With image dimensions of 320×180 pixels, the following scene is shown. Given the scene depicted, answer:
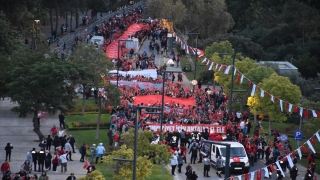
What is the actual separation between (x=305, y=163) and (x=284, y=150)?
4.91 ft

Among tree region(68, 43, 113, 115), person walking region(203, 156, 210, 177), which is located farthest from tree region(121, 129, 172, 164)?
tree region(68, 43, 113, 115)

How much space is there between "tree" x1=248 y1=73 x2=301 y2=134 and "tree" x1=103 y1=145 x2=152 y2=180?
60.9 feet

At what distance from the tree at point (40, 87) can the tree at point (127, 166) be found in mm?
13839

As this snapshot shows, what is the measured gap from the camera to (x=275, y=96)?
58.2 metres

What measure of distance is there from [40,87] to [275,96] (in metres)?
14.6

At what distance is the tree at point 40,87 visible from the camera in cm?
5416

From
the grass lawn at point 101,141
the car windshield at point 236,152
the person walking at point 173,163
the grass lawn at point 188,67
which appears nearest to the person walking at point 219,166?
the car windshield at point 236,152

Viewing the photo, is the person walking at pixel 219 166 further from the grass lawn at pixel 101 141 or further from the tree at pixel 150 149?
the tree at pixel 150 149

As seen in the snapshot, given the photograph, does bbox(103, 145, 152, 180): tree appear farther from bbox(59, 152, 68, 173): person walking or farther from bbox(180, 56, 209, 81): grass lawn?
bbox(180, 56, 209, 81): grass lawn

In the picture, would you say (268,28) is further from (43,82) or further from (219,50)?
(43,82)

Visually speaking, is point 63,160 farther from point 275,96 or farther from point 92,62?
point 275,96

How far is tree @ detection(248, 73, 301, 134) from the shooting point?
191ft

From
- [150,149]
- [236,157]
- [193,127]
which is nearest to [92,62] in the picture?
[193,127]

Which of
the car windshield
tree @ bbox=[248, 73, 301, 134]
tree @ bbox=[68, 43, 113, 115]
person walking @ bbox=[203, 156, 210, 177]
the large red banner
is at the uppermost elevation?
tree @ bbox=[68, 43, 113, 115]
